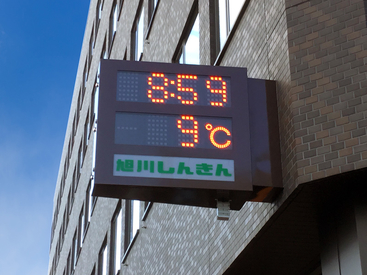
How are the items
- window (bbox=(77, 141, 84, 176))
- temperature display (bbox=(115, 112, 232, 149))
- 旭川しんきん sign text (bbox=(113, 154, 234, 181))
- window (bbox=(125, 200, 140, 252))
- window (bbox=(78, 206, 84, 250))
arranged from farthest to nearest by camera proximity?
window (bbox=(77, 141, 84, 176)) → window (bbox=(78, 206, 84, 250)) → window (bbox=(125, 200, 140, 252)) → temperature display (bbox=(115, 112, 232, 149)) → 旭川しんきん sign text (bbox=(113, 154, 234, 181))

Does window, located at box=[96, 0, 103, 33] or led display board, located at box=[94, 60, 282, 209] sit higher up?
window, located at box=[96, 0, 103, 33]

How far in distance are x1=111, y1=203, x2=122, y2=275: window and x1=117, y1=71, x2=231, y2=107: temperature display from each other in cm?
1157

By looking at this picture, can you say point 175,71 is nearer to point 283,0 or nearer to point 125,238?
point 283,0

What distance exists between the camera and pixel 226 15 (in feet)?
37.4

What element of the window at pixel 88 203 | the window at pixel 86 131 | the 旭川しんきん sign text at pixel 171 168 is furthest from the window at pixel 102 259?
the 旭川しんきん sign text at pixel 171 168

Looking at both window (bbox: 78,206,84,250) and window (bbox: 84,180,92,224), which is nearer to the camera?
window (bbox: 84,180,92,224)

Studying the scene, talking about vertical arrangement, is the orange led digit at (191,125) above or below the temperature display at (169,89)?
below

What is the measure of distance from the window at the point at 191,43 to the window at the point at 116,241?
6.94 meters

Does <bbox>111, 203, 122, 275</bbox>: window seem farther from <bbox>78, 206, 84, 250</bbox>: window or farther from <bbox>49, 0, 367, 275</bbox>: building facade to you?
<bbox>78, 206, 84, 250</bbox>: window

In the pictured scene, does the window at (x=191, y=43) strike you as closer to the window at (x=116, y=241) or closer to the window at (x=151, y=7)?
the window at (x=151, y=7)

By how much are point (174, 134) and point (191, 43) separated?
6.01m

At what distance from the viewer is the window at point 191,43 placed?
13.3 m

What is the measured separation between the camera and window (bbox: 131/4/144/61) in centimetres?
1966

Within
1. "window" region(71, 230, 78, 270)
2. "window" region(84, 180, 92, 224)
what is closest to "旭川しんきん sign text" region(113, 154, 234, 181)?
"window" region(84, 180, 92, 224)
